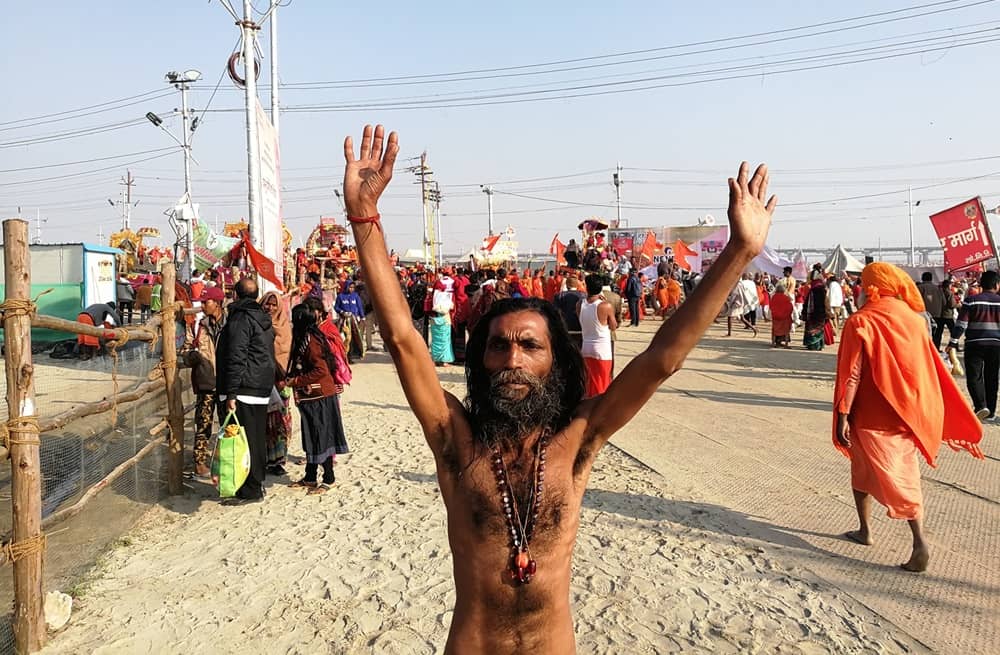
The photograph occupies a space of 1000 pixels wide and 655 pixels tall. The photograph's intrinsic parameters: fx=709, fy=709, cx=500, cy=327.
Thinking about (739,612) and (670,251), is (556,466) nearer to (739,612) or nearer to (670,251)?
(739,612)

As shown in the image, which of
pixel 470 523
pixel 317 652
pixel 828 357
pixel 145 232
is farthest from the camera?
pixel 145 232

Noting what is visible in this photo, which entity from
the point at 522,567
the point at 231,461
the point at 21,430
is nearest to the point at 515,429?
the point at 522,567

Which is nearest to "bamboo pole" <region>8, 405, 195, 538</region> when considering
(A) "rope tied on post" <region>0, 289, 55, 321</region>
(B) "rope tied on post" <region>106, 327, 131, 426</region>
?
(B) "rope tied on post" <region>106, 327, 131, 426</region>

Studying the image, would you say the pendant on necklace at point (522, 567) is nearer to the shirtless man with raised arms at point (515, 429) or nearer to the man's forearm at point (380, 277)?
the shirtless man with raised arms at point (515, 429)

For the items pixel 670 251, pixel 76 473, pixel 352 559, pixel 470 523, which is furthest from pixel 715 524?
pixel 670 251

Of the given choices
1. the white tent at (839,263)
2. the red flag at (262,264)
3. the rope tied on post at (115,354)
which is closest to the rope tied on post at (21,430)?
the rope tied on post at (115,354)

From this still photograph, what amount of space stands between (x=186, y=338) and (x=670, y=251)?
2321 centimetres

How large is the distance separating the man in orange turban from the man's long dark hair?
3147 millimetres

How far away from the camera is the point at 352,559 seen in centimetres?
482

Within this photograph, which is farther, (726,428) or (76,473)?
(726,428)

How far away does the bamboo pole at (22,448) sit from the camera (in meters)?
3.63

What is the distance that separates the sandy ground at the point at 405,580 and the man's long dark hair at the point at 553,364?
79.8 inches

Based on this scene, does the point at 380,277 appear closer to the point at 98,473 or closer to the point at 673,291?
the point at 98,473

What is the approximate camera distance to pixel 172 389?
244 inches
